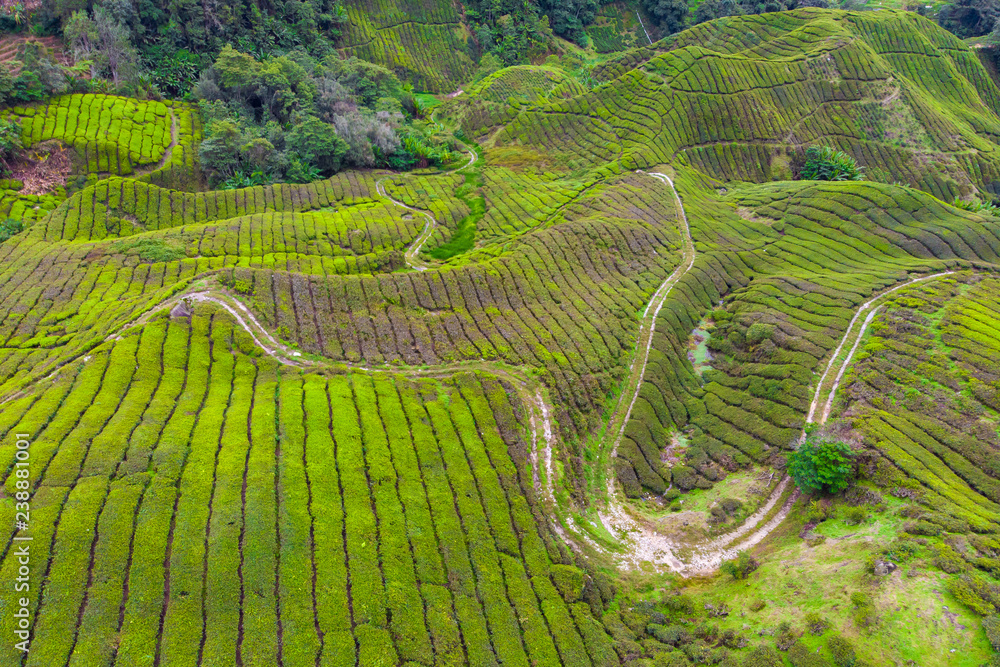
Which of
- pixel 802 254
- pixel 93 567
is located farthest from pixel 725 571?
pixel 802 254

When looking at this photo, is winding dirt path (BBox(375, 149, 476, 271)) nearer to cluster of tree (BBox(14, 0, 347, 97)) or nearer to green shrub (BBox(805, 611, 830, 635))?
cluster of tree (BBox(14, 0, 347, 97))

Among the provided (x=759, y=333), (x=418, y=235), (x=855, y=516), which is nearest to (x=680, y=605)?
(x=855, y=516)

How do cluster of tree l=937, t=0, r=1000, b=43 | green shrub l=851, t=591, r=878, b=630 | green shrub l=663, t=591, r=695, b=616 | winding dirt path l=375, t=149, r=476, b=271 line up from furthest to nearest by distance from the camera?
cluster of tree l=937, t=0, r=1000, b=43 → winding dirt path l=375, t=149, r=476, b=271 → green shrub l=663, t=591, r=695, b=616 → green shrub l=851, t=591, r=878, b=630

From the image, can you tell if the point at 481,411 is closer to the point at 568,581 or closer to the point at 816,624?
the point at 568,581

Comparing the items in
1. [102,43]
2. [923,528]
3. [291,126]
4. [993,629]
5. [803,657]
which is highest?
[102,43]

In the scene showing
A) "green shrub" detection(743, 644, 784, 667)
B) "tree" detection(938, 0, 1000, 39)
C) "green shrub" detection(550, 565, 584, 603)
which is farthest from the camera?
"tree" detection(938, 0, 1000, 39)

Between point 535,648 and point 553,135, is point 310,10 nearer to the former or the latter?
point 553,135

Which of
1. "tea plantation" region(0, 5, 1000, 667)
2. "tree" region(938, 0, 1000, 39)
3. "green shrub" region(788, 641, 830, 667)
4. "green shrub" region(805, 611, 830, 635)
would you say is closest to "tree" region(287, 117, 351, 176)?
"tea plantation" region(0, 5, 1000, 667)
